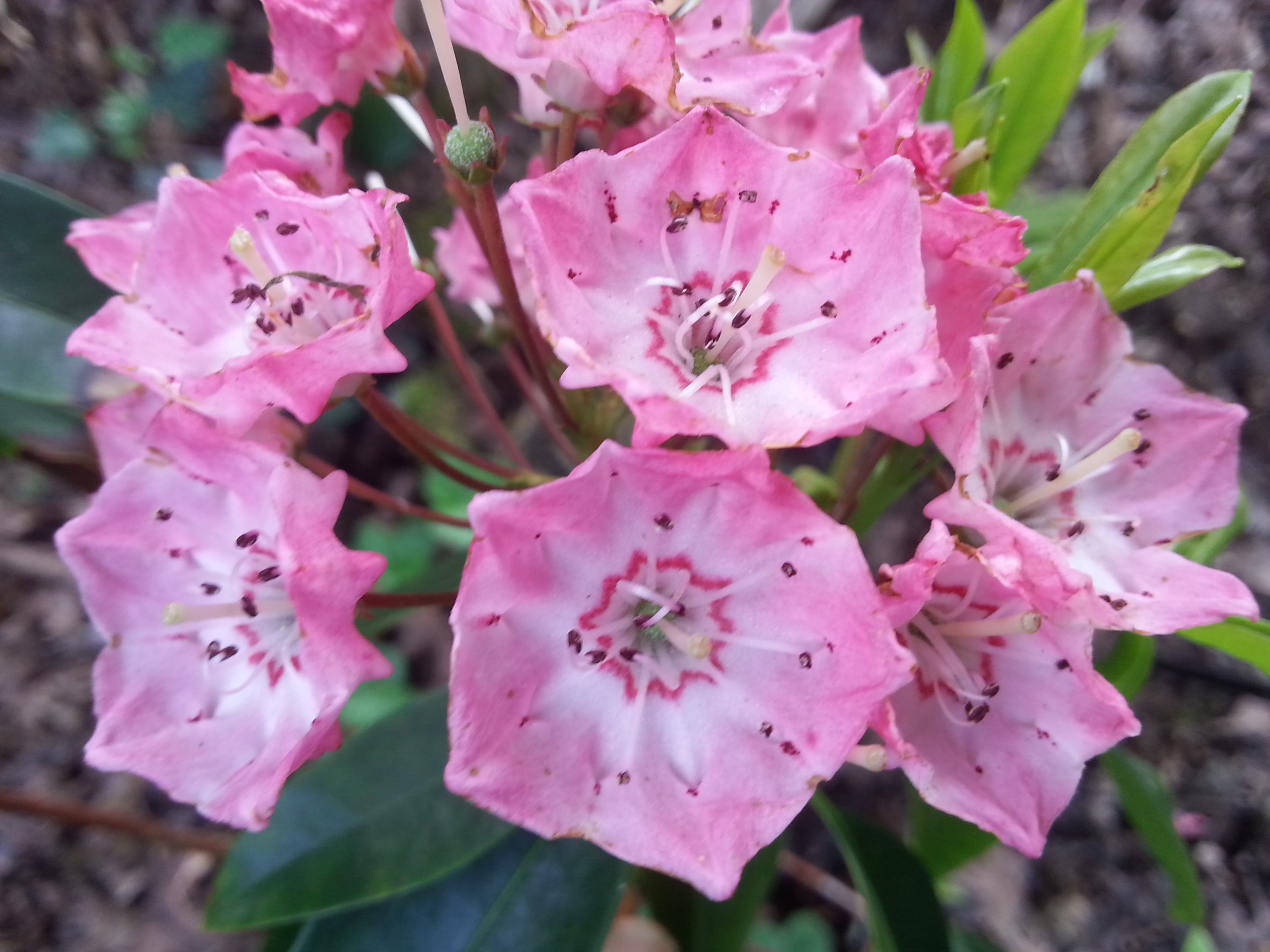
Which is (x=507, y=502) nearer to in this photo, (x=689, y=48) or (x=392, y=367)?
(x=392, y=367)

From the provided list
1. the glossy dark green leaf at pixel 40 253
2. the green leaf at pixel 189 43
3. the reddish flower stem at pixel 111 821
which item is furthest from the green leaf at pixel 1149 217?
the green leaf at pixel 189 43

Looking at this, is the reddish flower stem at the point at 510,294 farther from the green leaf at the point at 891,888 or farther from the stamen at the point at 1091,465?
the green leaf at the point at 891,888

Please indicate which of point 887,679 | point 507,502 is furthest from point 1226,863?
point 507,502

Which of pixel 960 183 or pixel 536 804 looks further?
pixel 960 183

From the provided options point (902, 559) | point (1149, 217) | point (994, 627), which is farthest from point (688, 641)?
point (902, 559)

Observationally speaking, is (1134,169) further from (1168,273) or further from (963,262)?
(963,262)

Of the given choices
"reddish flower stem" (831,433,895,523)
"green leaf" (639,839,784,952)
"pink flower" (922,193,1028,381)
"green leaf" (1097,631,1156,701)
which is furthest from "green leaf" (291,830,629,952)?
"pink flower" (922,193,1028,381)
